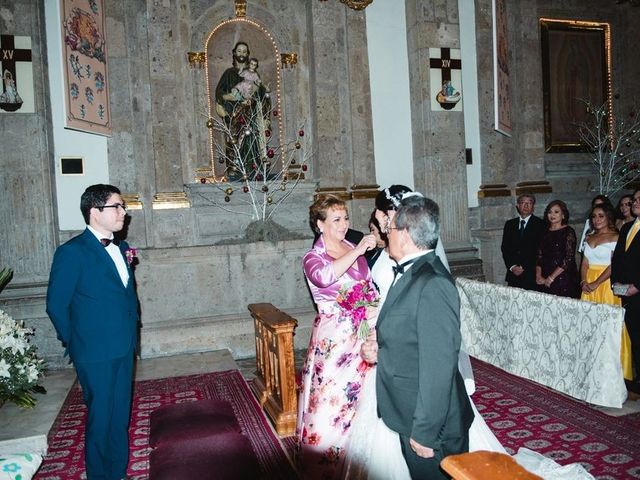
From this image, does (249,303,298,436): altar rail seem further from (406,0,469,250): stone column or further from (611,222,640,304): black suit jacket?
(406,0,469,250): stone column

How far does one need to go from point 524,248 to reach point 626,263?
7.07 ft

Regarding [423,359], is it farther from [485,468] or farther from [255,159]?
[255,159]

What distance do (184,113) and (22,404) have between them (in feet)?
16.5

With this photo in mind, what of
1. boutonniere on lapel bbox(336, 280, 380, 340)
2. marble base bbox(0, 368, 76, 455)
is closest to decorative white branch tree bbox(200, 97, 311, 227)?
marble base bbox(0, 368, 76, 455)

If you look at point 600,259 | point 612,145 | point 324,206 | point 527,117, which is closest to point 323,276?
point 324,206

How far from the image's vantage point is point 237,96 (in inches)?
324

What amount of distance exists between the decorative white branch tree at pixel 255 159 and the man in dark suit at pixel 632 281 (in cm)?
458

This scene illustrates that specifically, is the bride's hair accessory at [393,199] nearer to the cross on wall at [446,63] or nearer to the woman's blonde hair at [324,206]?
the woman's blonde hair at [324,206]

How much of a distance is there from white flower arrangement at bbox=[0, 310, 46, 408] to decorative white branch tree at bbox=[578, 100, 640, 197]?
9.73m

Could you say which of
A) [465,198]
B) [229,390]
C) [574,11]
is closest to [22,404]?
[229,390]

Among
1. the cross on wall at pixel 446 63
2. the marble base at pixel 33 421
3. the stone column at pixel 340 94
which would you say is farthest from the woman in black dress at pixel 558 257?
the marble base at pixel 33 421

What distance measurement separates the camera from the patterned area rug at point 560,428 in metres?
3.48

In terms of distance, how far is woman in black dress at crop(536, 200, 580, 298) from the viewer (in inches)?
236

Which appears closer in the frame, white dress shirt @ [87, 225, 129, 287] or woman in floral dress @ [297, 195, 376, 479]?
woman in floral dress @ [297, 195, 376, 479]
